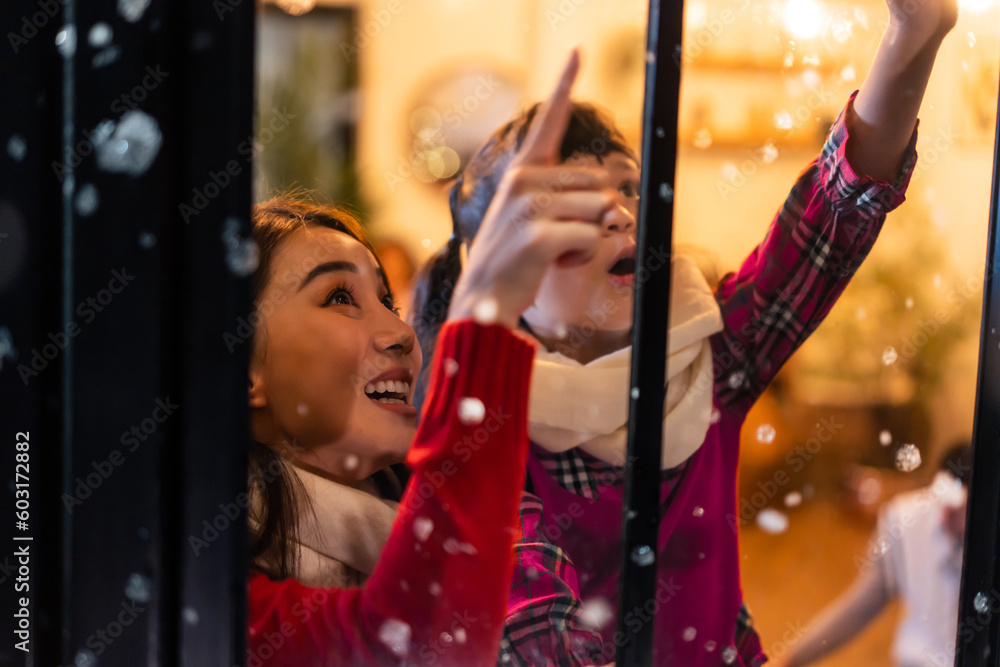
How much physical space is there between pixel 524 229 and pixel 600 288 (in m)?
0.08

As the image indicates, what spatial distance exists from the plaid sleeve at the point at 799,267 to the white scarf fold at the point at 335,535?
33 cm

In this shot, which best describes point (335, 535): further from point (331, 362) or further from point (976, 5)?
point (976, 5)

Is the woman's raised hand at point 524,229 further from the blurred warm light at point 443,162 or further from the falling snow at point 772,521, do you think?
the falling snow at point 772,521

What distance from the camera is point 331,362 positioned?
0.53 meters

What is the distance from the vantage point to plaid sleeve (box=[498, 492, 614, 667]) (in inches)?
21.8

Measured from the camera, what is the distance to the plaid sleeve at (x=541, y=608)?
553 millimetres

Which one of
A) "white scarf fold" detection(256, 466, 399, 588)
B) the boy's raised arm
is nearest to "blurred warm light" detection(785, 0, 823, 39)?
the boy's raised arm

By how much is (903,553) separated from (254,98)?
2.37 feet

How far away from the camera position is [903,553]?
0.67 metres

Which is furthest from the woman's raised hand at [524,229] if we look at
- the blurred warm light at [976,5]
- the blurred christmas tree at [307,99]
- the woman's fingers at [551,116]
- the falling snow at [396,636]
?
the blurred warm light at [976,5]

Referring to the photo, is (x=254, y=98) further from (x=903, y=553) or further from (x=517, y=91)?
(x=903, y=553)

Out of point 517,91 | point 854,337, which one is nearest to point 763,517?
point 854,337
